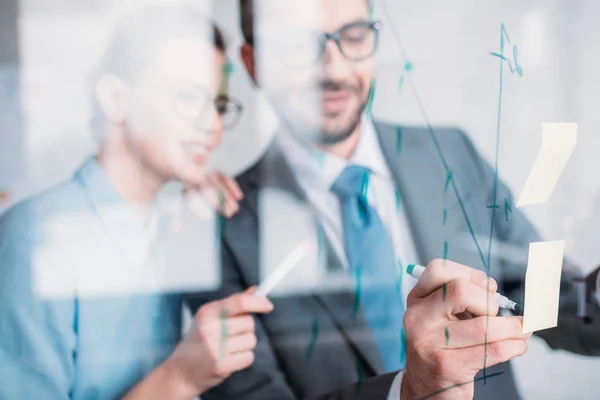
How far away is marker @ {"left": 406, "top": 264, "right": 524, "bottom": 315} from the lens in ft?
2.85

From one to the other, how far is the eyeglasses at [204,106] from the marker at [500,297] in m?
0.33

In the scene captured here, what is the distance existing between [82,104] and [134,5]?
147mm

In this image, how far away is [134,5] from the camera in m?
0.85

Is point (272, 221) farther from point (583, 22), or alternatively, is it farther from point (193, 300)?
point (583, 22)

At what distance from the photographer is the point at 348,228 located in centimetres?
96

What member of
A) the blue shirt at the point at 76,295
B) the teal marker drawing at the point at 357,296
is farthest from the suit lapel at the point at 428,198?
the blue shirt at the point at 76,295

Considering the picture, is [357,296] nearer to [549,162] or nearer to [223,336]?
[223,336]

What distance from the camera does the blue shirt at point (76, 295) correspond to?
826 millimetres

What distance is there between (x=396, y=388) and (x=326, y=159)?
35cm

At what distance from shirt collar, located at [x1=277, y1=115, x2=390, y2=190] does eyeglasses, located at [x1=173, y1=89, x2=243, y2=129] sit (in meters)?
0.07

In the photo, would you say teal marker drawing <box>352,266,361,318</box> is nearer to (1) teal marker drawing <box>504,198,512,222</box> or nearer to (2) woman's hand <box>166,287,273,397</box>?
(2) woman's hand <box>166,287,273,397</box>

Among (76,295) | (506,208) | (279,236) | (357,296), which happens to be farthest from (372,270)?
(76,295)

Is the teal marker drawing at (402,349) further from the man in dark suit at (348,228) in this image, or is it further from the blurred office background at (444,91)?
the blurred office background at (444,91)

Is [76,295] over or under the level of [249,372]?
over
